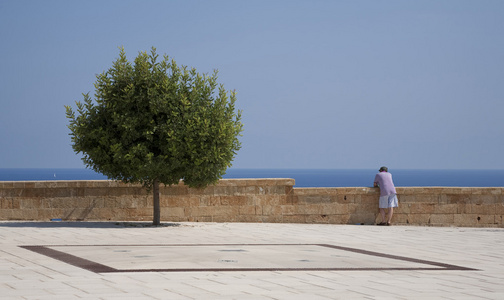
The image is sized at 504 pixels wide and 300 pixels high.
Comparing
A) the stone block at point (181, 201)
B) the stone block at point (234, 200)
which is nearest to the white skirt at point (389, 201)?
the stone block at point (234, 200)

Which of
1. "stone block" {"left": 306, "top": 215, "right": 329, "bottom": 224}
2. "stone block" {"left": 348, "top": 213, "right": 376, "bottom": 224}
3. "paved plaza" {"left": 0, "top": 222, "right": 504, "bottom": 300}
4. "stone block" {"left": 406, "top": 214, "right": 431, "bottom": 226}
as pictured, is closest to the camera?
"paved plaza" {"left": 0, "top": 222, "right": 504, "bottom": 300}

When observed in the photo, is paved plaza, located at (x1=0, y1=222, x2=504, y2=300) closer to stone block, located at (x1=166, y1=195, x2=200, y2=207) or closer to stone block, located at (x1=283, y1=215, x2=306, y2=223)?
stone block, located at (x1=166, y1=195, x2=200, y2=207)

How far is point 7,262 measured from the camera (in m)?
9.83

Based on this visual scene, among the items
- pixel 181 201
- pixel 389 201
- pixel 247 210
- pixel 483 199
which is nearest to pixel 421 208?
pixel 389 201

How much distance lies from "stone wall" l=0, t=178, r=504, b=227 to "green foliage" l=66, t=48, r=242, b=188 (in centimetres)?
148

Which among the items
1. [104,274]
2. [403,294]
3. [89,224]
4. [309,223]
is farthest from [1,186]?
[403,294]

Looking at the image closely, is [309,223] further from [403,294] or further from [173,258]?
[403,294]

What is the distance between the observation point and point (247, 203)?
19141 mm

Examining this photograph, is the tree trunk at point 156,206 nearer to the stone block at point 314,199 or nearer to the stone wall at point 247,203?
the stone wall at point 247,203

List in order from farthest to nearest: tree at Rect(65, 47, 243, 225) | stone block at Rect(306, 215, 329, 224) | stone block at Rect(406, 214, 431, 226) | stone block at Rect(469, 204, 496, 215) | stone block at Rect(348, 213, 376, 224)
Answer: stone block at Rect(469, 204, 496, 215) < stone block at Rect(406, 214, 431, 226) < stone block at Rect(348, 213, 376, 224) < stone block at Rect(306, 215, 329, 224) < tree at Rect(65, 47, 243, 225)

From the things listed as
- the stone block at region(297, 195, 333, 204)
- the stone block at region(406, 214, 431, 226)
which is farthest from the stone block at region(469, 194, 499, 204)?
the stone block at region(297, 195, 333, 204)

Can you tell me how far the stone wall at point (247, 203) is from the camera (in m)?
18.5

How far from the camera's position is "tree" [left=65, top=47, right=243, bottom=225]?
16625 millimetres

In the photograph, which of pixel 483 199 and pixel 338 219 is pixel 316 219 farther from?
pixel 483 199
